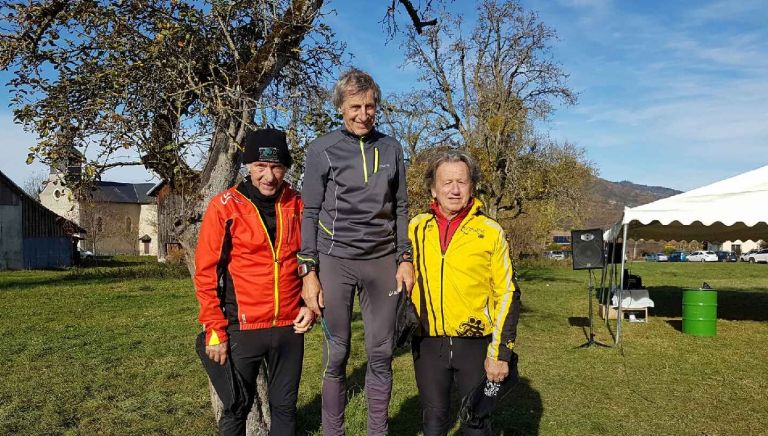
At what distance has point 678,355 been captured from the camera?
847 centimetres

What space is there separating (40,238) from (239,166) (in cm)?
4064

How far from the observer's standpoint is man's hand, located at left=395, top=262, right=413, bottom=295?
300 centimetres

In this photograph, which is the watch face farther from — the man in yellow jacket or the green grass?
the green grass

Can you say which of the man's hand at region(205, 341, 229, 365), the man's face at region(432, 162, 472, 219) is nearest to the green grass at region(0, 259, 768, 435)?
the man's hand at region(205, 341, 229, 365)

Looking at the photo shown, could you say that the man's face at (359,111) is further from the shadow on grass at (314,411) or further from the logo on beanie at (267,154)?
the shadow on grass at (314,411)

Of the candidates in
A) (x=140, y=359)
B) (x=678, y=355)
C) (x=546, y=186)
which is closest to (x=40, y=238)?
(x=546, y=186)

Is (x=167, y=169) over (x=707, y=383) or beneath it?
over

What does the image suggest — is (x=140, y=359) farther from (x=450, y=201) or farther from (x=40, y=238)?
(x=40, y=238)

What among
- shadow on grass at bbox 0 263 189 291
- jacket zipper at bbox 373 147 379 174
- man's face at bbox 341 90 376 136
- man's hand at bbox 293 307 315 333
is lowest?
shadow on grass at bbox 0 263 189 291

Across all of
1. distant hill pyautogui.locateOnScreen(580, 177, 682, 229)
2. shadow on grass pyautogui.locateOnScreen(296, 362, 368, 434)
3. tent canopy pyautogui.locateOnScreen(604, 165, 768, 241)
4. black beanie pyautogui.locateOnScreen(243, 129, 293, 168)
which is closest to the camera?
black beanie pyautogui.locateOnScreen(243, 129, 293, 168)

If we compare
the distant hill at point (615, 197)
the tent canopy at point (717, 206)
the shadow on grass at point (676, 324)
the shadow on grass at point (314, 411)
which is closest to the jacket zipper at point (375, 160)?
the shadow on grass at point (314, 411)

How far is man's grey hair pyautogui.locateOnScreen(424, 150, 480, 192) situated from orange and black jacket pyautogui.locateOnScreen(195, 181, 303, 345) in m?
0.82

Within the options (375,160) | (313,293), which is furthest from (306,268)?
(375,160)

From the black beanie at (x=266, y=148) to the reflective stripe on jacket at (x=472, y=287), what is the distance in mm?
926
